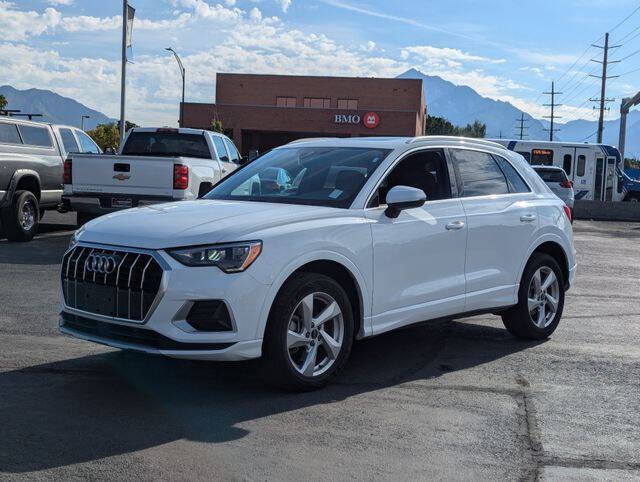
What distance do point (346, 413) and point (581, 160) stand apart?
109 ft

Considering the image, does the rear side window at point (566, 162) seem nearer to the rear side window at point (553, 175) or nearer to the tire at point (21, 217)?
the rear side window at point (553, 175)

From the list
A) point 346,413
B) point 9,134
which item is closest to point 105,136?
point 9,134

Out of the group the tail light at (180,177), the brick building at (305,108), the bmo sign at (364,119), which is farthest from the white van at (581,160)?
the bmo sign at (364,119)

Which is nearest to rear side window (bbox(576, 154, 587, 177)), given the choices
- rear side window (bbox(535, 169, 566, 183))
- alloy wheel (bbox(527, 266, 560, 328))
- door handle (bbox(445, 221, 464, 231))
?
rear side window (bbox(535, 169, 566, 183))

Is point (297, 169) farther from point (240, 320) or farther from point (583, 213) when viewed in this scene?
point (583, 213)

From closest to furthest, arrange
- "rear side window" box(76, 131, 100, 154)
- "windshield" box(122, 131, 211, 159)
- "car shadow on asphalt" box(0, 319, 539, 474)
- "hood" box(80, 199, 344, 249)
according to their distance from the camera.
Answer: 1. "car shadow on asphalt" box(0, 319, 539, 474)
2. "hood" box(80, 199, 344, 249)
3. "windshield" box(122, 131, 211, 159)
4. "rear side window" box(76, 131, 100, 154)

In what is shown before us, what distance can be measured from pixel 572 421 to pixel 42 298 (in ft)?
19.7

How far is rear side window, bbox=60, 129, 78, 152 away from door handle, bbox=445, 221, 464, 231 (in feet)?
37.3

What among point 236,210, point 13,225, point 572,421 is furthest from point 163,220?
point 13,225

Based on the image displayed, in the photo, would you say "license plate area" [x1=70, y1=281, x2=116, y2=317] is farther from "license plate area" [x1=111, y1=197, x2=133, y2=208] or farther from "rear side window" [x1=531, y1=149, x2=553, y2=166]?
"rear side window" [x1=531, y1=149, x2=553, y2=166]

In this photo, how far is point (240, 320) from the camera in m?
5.11

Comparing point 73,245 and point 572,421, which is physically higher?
point 73,245

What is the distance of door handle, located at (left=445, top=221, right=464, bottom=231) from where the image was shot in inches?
256

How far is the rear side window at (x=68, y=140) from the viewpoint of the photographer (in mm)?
16281
